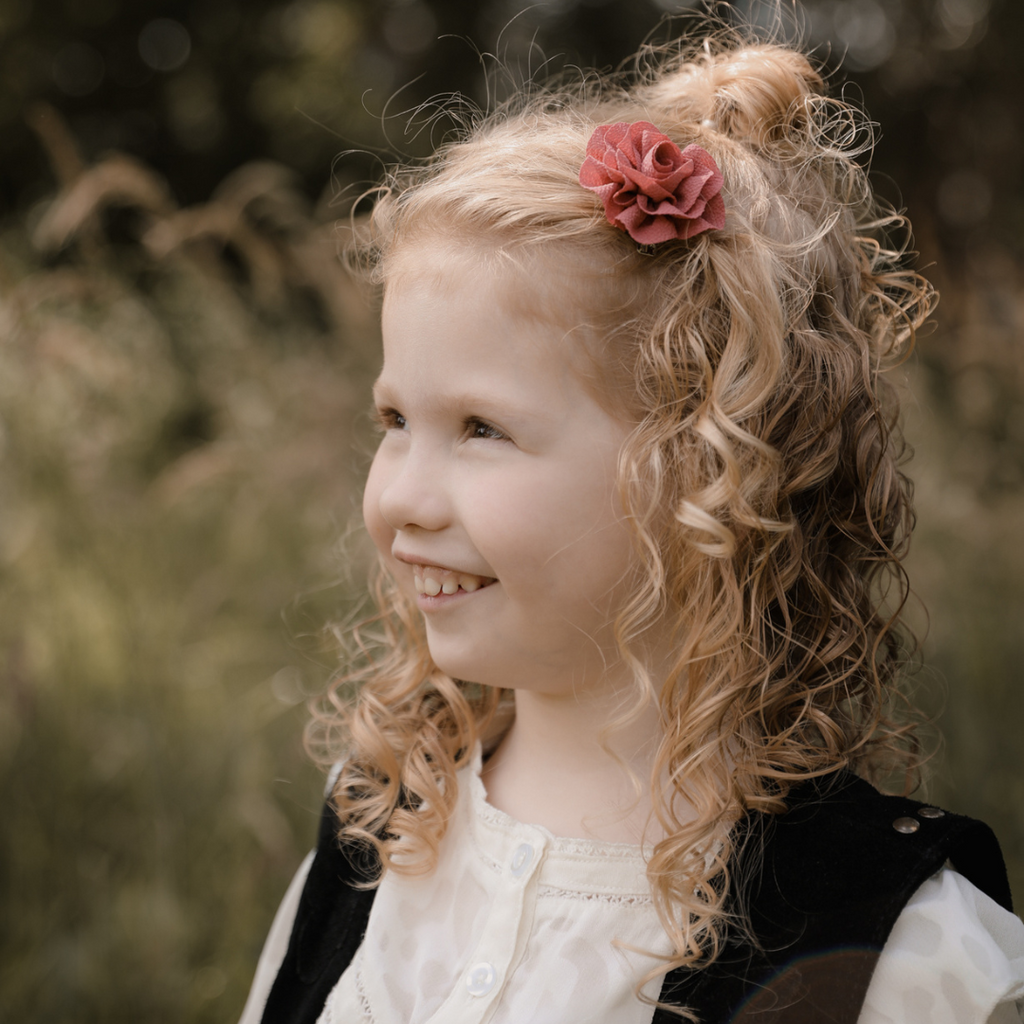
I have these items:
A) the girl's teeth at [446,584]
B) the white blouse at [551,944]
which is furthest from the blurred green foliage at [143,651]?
the girl's teeth at [446,584]

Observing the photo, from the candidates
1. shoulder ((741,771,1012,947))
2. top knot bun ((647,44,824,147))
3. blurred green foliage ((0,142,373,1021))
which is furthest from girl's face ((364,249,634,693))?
blurred green foliage ((0,142,373,1021))

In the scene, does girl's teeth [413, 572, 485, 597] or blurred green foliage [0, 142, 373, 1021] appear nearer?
girl's teeth [413, 572, 485, 597]

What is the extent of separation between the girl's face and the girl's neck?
8 centimetres

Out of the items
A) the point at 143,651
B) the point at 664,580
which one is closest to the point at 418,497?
the point at 664,580

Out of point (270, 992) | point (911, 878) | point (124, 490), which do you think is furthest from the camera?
point (124, 490)

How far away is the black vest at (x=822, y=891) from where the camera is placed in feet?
3.20

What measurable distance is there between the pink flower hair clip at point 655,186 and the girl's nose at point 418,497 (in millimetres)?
341

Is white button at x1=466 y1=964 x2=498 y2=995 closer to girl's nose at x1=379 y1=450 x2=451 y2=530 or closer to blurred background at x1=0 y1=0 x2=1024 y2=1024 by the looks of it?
girl's nose at x1=379 y1=450 x2=451 y2=530

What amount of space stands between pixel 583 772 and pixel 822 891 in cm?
30

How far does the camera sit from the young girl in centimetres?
103

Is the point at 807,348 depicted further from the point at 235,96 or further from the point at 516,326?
the point at 235,96

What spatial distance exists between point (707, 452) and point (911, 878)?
1.59 ft

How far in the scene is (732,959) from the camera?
1.03 meters

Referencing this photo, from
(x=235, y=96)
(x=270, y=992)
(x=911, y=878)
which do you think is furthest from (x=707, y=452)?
(x=235, y=96)
